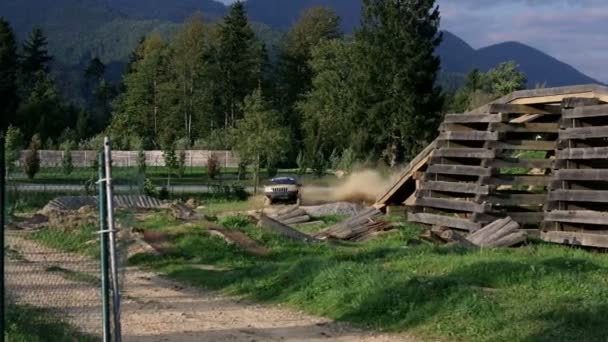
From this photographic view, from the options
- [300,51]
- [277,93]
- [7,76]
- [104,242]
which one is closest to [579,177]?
[104,242]

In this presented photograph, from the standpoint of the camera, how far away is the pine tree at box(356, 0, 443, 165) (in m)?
59.4

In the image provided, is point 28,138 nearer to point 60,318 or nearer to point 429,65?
point 429,65

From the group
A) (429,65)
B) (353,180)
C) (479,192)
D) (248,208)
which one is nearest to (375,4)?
(429,65)

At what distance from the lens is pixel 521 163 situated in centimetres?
2048

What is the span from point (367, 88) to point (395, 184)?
3596 centimetres

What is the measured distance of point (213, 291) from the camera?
14430mm

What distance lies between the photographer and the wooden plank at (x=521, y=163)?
20.2 m

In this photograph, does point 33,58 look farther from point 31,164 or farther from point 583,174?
point 583,174

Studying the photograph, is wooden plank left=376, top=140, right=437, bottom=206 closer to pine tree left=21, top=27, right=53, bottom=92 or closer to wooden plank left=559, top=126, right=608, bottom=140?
wooden plank left=559, top=126, right=608, bottom=140

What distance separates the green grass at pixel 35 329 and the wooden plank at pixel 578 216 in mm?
11637

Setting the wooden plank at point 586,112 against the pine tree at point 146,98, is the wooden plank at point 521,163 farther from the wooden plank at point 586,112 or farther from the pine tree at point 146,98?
the pine tree at point 146,98

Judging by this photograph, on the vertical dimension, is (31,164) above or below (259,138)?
below

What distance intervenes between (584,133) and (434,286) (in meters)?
8.78

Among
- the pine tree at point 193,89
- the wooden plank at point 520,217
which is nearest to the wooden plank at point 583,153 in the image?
the wooden plank at point 520,217
